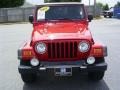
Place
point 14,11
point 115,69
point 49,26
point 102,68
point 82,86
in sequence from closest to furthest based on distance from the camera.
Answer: point 102,68, point 82,86, point 49,26, point 115,69, point 14,11

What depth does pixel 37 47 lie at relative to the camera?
822 centimetres

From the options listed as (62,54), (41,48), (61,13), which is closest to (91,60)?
(62,54)

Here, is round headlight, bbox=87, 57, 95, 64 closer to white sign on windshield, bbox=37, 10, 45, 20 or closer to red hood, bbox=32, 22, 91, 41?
red hood, bbox=32, 22, 91, 41

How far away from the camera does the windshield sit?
9.92m

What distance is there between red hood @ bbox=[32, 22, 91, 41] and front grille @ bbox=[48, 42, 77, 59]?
19cm

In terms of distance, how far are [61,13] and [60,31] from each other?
119cm

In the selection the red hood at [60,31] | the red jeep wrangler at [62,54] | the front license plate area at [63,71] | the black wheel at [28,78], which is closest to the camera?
the front license plate area at [63,71]

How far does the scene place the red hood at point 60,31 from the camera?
8.33 metres

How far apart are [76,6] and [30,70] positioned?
8.92 ft

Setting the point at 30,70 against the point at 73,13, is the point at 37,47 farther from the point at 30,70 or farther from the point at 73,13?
the point at 73,13

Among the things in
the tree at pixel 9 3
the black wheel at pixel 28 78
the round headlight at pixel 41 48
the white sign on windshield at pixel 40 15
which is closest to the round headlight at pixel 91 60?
the round headlight at pixel 41 48

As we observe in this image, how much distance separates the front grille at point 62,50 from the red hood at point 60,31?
190 mm

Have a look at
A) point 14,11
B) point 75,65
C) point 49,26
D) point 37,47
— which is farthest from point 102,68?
point 14,11

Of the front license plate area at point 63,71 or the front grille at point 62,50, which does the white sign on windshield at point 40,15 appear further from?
the front license plate area at point 63,71
